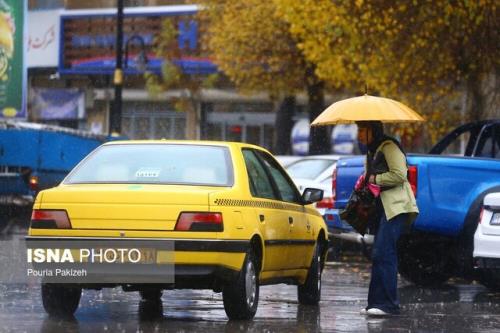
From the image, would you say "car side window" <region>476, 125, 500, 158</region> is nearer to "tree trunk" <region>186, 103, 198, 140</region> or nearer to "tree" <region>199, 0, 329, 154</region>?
"tree" <region>199, 0, 329, 154</region>

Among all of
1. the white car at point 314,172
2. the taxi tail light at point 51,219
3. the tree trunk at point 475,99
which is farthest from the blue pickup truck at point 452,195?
the tree trunk at point 475,99

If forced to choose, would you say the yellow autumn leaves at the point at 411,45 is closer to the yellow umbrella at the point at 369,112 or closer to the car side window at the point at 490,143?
the car side window at the point at 490,143

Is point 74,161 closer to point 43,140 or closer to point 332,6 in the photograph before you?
point 43,140

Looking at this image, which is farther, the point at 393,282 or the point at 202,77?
the point at 202,77

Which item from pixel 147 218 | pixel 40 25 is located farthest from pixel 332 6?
pixel 40 25

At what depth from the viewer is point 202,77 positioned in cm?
4747

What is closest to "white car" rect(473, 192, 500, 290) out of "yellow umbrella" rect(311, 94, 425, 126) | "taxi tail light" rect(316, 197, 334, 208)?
"yellow umbrella" rect(311, 94, 425, 126)

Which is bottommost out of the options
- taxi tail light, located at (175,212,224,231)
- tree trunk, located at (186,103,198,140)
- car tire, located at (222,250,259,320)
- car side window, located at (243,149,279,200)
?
tree trunk, located at (186,103,198,140)

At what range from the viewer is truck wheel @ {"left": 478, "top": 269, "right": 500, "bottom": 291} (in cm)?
1484

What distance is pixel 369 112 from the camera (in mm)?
12117

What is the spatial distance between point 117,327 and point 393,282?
2529 millimetres

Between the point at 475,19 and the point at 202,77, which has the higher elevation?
the point at 475,19

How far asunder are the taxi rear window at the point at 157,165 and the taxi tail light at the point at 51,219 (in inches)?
20.1

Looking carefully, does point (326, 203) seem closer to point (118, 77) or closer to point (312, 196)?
point (312, 196)
